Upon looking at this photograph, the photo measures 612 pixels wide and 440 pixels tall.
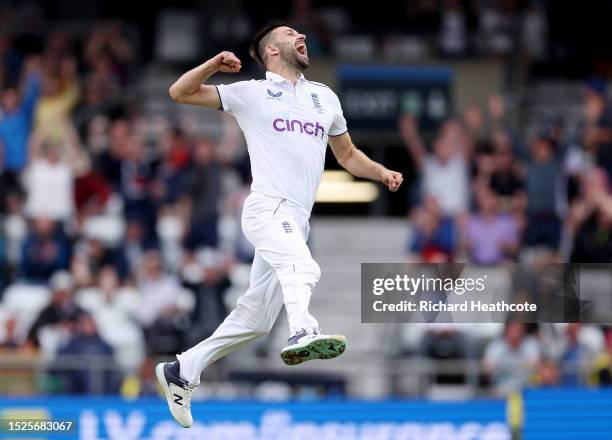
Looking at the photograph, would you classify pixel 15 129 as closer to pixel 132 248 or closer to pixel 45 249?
pixel 45 249

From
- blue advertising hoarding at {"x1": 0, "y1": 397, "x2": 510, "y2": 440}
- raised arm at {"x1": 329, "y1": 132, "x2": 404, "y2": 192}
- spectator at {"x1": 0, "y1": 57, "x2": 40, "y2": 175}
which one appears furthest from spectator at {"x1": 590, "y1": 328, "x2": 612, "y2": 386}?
spectator at {"x1": 0, "y1": 57, "x2": 40, "y2": 175}

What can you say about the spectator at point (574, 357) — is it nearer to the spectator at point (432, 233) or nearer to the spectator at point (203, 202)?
the spectator at point (432, 233)

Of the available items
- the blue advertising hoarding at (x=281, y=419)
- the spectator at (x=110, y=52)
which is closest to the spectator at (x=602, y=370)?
the blue advertising hoarding at (x=281, y=419)

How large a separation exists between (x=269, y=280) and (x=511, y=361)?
7.01 m

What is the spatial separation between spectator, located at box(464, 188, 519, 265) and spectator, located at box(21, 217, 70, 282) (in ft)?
16.2

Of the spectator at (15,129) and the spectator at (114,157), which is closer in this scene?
the spectator at (114,157)

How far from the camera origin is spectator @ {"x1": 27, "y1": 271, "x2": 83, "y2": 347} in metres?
19.5

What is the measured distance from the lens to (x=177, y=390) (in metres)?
12.8

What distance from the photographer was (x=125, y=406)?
55.2ft

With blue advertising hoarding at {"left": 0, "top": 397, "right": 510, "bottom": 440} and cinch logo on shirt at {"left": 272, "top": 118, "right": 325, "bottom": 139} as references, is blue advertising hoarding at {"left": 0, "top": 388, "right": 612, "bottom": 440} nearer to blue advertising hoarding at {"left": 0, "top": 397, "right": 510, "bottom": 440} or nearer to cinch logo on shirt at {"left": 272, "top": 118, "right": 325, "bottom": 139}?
blue advertising hoarding at {"left": 0, "top": 397, "right": 510, "bottom": 440}

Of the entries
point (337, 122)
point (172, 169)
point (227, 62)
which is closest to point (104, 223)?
point (172, 169)

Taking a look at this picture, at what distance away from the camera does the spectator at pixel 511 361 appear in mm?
18750

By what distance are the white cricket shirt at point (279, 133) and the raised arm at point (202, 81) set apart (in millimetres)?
93

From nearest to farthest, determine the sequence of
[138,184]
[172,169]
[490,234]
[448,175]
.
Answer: [490,234], [448,175], [172,169], [138,184]
